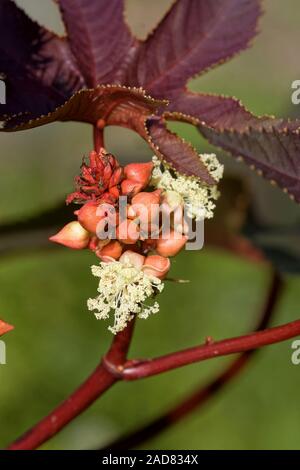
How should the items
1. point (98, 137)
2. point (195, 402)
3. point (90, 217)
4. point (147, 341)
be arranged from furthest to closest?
point (147, 341), point (195, 402), point (98, 137), point (90, 217)

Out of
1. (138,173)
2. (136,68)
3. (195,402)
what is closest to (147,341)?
(195,402)

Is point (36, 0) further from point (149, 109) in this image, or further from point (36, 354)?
point (149, 109)

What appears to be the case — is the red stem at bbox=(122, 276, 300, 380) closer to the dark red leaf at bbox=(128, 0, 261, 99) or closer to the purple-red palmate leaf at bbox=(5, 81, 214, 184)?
the purple-red palmate leaf at bbox=(5, 81, 214, 184)

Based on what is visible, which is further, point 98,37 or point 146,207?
point 98,37

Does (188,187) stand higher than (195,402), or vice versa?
(188,187)

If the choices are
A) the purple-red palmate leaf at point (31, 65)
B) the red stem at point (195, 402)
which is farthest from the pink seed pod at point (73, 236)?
the red stem at point (195, 402)

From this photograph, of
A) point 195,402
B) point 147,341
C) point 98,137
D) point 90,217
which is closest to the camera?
point 90,217

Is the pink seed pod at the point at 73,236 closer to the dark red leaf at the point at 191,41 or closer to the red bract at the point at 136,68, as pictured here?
the red bract at the point at 136,68

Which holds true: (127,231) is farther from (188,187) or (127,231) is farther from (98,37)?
(98,37)
